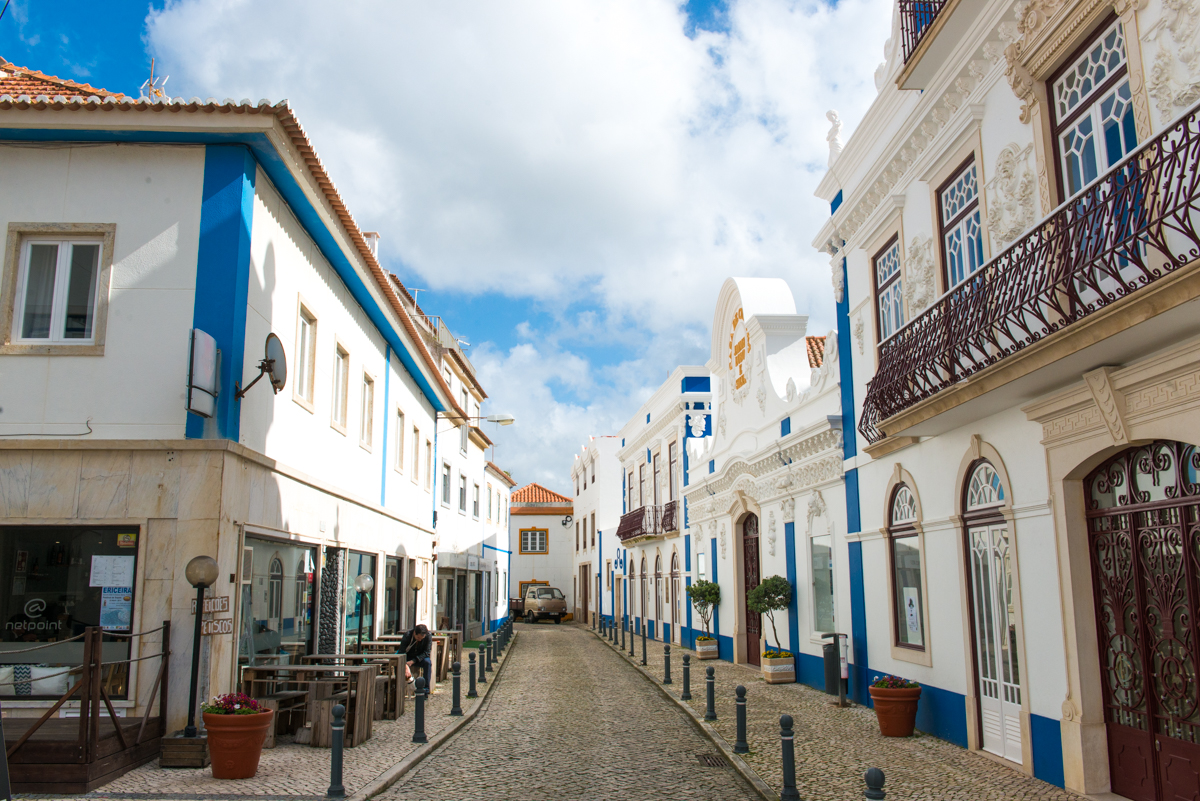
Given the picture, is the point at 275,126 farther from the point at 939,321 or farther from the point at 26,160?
the point at 939,321

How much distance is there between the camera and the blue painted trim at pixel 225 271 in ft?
29.8

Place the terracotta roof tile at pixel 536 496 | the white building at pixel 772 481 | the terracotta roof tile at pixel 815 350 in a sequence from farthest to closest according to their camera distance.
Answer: the terracotta roof tile at pixel 536 496, the terracotta roof tile at pixel 815 350, the white building at pixel 772 481

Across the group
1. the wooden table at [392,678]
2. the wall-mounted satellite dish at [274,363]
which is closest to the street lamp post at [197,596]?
the wall-mounted satellite dish at [274,363]

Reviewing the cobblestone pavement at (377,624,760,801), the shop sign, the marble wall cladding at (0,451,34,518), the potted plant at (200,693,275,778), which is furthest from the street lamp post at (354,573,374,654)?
the potted plant at (200,693,275,778)

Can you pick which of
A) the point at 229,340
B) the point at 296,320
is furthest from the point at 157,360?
the point at 296,320

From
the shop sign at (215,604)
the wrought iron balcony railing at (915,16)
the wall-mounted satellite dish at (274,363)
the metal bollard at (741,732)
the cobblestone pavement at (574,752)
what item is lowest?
the cobblestone pavement at (574,752)

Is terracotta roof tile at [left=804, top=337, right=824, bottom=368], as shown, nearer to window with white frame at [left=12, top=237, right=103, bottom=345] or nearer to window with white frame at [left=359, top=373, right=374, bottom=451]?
window with white frame at [left=359, top=373, right=374, bottom=451]

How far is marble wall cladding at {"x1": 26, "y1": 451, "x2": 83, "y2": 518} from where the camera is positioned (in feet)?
28.3

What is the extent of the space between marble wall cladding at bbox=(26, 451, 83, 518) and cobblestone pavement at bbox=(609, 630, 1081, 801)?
723 cm

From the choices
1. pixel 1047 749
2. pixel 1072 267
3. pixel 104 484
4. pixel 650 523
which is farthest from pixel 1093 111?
pixel 650 523

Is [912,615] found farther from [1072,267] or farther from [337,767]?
[337,767]

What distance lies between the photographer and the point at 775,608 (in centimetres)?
1664

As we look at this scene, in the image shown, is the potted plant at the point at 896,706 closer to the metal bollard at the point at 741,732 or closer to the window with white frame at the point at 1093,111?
the metal bollard at the point at 741,732

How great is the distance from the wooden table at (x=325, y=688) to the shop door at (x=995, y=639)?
6870mm
